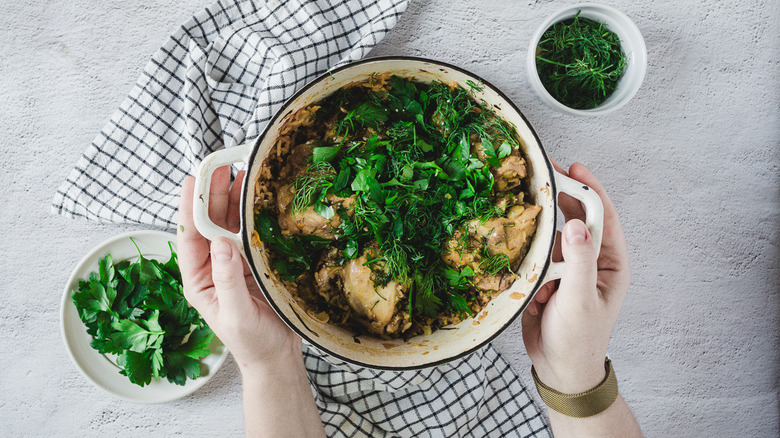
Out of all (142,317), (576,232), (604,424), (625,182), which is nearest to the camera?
(576,232)

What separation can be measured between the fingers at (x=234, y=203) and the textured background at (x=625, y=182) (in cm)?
53

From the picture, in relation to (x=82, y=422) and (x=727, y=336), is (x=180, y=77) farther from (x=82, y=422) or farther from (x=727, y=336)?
(x=727, y=336)

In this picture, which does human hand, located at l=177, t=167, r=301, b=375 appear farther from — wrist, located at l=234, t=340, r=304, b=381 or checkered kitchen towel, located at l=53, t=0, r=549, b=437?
checkered kitchen towel, located at l=53, t=0, r=549, b=437

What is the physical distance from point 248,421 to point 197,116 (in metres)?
0.91

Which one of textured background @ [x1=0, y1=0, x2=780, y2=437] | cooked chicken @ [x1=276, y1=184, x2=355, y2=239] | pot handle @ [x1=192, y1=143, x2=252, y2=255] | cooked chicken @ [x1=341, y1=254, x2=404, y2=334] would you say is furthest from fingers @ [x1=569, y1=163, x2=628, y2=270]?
pot handle @ [x1=192, y1=143, x2=252, y2=255]

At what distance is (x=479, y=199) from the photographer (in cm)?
134

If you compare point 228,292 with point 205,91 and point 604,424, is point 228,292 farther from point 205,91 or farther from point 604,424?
point 604,424

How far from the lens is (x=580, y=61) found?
5.11 feet

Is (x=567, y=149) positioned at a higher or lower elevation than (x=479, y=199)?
lower

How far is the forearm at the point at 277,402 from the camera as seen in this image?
144 cm

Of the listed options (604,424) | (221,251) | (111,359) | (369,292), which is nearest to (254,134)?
(221,251)

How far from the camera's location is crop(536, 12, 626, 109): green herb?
61.8 inches

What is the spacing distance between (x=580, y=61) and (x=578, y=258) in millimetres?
678

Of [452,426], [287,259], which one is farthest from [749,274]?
[287,259]
